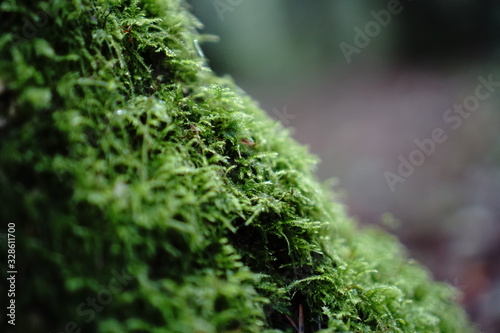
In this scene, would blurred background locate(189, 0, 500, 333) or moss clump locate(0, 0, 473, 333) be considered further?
blurred background locate(189, 0, 500, 333)

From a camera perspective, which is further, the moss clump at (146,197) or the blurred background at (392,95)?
the blurred background at (392,95)

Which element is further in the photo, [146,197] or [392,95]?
[392,95]

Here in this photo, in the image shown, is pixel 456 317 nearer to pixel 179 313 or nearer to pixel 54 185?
pixel 179 313

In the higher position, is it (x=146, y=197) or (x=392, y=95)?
(x=392, y=95)

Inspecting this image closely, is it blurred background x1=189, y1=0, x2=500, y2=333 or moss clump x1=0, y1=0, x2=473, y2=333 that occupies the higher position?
blurred background x1=189, y1=0, x2=500, y2=333
